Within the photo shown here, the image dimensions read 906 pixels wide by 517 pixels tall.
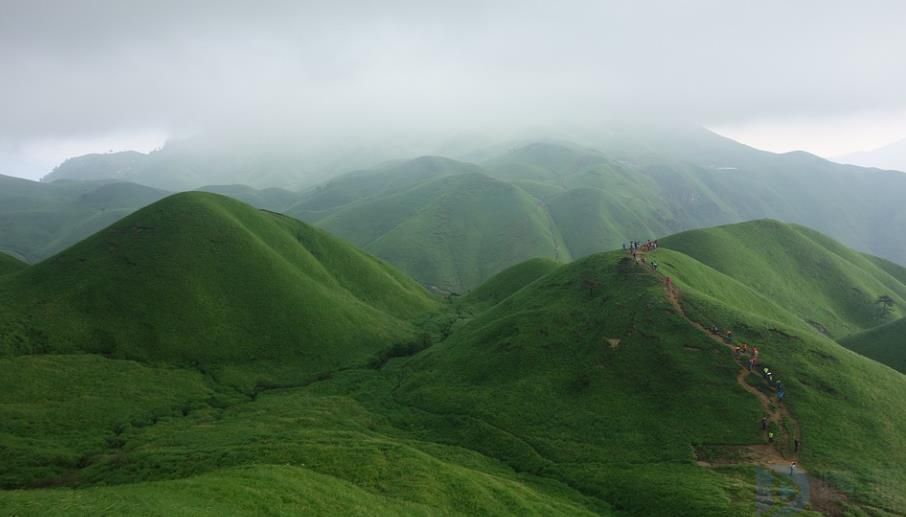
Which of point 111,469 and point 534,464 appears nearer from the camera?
point 111,469

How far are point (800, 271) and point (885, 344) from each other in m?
46.9

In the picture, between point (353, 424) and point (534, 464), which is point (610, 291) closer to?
point (534, 464)

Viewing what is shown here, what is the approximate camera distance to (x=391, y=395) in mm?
69000

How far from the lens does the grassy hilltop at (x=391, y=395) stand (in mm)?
40688

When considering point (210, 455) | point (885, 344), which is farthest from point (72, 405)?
point (885, 344)

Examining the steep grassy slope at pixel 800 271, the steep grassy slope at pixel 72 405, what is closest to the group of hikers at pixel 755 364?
the steep grassy slope at pixel 72 405

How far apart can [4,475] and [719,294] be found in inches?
3818

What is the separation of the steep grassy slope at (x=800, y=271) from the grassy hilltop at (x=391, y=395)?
136 feet

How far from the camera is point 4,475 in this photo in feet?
145

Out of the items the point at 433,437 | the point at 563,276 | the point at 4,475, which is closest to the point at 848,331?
the point at 563,276

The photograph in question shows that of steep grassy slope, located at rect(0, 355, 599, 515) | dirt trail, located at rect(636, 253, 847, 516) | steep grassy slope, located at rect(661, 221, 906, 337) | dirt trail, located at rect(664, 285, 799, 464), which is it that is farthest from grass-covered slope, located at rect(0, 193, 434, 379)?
steep grassy slope, located at rect(661, 221, 906, 337)

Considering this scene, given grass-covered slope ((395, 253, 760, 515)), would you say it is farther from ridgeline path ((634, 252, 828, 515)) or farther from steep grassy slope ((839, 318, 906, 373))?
steep grassy slope ((839, 318, 906, 373))

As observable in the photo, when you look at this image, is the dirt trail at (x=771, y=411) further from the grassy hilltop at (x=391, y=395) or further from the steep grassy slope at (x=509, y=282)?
the steep grassy slope at (x=509, y=282)

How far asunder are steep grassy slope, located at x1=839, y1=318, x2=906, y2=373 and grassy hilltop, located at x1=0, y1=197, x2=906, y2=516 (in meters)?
22.1
